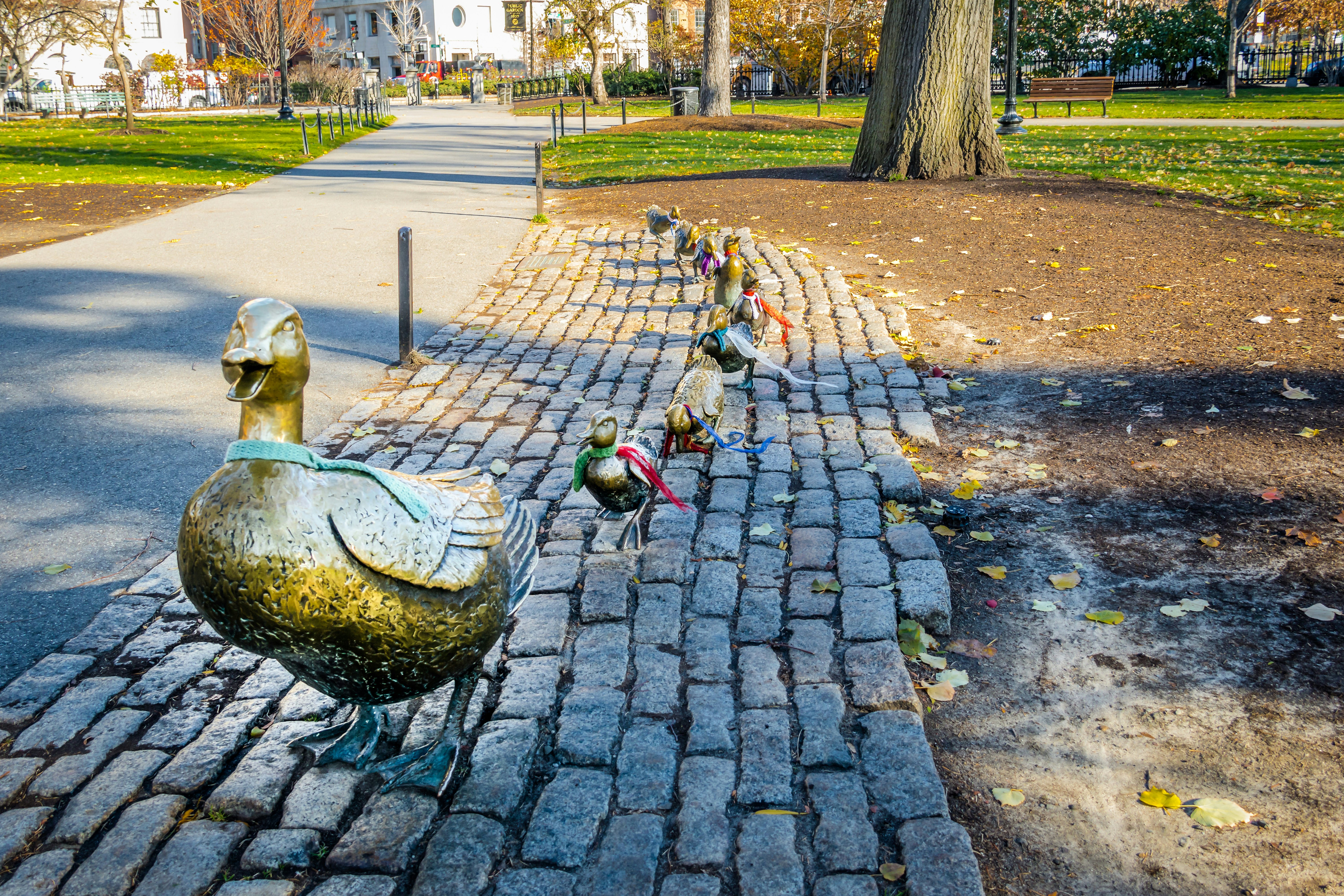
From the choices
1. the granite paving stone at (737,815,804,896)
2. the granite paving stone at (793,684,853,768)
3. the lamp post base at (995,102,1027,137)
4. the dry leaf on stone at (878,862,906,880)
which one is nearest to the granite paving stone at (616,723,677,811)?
the granite paving stone at (737,815,804,896)

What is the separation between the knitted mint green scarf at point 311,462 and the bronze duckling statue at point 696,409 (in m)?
2.77

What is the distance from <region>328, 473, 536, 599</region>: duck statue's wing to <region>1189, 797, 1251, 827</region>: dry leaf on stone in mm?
Answer: 2300

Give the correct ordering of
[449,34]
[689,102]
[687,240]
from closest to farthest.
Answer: [687,240] → [689,102] → [449,34]

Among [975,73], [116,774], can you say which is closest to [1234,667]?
[116,774]

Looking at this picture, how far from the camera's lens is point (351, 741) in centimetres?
342

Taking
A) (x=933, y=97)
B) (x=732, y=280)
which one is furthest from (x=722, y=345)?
(x=933, y=97)

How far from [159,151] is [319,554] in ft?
83.0

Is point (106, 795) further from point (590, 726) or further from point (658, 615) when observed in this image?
point (658, 615)

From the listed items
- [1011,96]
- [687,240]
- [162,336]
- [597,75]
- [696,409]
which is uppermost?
[597,75]

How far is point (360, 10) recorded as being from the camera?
68375 mm

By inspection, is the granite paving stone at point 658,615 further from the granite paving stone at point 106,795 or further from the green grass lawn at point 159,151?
the green grass lawn at point 159,151

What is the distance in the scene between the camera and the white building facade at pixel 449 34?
6519cm

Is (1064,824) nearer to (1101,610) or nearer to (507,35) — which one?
(1101,610)

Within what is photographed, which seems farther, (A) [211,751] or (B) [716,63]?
(B) [716,63]
